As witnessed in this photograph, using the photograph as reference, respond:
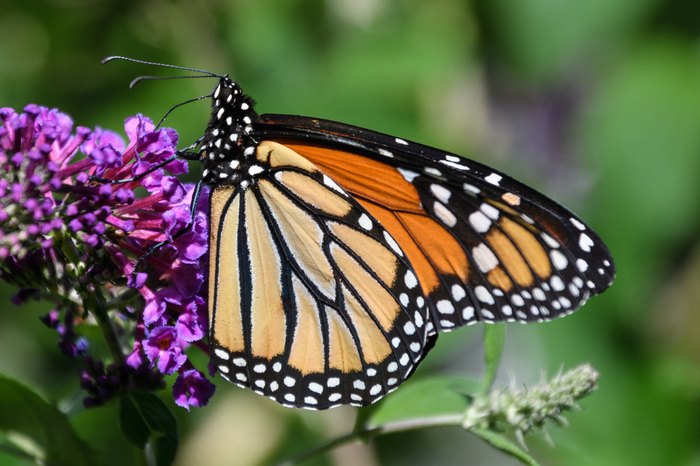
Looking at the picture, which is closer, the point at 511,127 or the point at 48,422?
the point at 48,422

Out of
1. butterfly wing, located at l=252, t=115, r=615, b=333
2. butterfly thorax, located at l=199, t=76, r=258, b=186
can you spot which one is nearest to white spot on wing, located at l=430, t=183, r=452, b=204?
butterfly wing, located at l=252, t=115, r=615, b=333

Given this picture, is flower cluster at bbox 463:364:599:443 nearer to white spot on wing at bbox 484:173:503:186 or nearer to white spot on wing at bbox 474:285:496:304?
white spot on wing at bbox 474:285:496:304

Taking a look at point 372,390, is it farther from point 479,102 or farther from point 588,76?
point 588,76

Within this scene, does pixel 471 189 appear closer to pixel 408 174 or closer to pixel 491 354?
pixel 408 174

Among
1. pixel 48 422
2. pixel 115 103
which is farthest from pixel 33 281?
pixel 115 103

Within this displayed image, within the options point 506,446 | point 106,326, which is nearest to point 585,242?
point 506,446

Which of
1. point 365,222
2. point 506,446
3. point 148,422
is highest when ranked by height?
→ point 365,222
